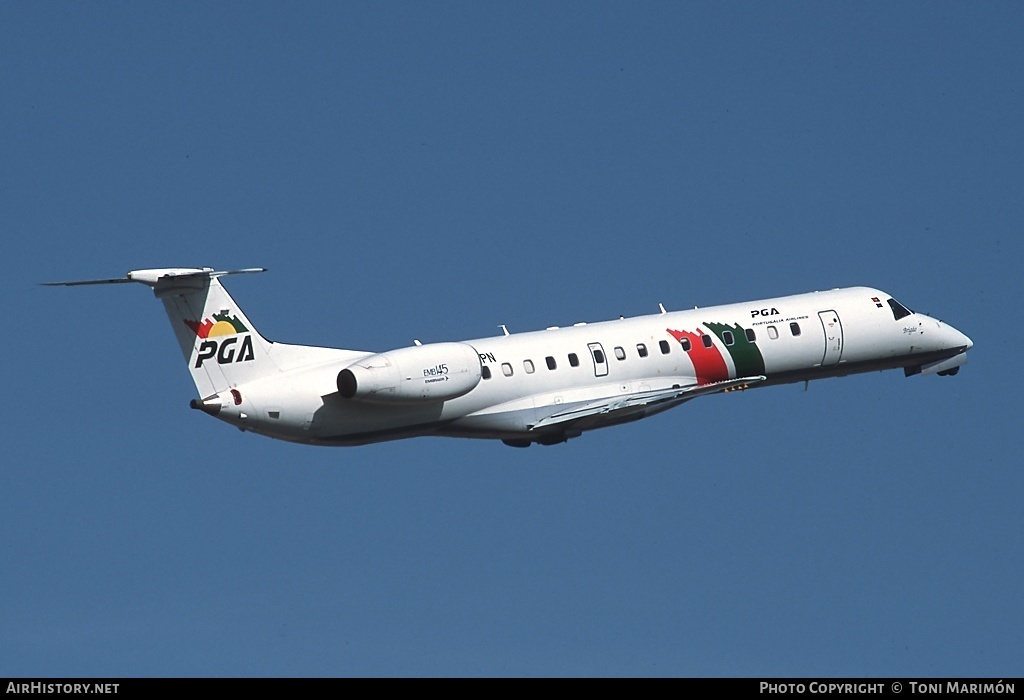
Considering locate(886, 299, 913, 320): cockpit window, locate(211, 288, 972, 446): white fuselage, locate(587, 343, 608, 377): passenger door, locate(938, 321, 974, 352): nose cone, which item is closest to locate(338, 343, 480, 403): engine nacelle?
locate(211, 288, 972, 446): white fuselage

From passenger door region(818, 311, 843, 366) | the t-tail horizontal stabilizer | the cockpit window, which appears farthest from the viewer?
the cockpit window

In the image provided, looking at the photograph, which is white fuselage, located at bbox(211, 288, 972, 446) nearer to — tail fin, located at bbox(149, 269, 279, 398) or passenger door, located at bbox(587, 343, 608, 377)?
passenger door, located at bbox(587, 343, 608, 377)

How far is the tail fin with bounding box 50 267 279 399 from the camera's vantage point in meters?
41.1

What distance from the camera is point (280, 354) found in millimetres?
42344

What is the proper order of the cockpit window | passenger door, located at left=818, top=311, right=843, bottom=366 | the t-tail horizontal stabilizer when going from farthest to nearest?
the cockpit window < passenger door, located at left=818, top=311, right=843, bottom=366 < the t-tail horizontal stabilizer

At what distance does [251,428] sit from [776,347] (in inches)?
565

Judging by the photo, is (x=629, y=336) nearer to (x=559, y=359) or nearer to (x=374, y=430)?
(x=559, y=359)

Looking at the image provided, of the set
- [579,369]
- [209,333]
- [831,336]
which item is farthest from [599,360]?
[209,333]

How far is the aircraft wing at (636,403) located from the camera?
146 feet

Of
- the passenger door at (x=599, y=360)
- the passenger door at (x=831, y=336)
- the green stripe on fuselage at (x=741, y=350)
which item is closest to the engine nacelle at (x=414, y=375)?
the passenger door at (x=599, y=360)

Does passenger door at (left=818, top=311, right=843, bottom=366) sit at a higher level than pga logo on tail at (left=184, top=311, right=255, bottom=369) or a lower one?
higher

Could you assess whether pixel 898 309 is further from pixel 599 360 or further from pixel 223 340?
Answer: pixel 223 340

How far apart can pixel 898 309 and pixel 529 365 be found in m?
12.4
